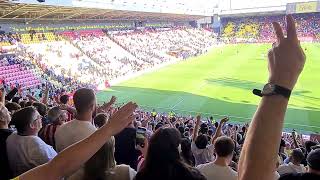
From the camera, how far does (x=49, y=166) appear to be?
183 cm

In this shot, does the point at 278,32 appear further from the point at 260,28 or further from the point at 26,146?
the point at 260,28

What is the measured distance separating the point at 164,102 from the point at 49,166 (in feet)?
77.9

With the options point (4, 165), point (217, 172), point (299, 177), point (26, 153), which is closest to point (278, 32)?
point (299, 177)

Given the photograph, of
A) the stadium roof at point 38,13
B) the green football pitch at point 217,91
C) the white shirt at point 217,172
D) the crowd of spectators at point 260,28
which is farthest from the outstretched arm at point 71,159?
the crowd of spectators at point 260,28

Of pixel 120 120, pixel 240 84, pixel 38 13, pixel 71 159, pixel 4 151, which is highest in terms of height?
pixel 38 13

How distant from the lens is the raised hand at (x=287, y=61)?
1.40 metres

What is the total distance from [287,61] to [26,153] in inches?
121

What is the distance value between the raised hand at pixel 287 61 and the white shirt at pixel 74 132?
298cm

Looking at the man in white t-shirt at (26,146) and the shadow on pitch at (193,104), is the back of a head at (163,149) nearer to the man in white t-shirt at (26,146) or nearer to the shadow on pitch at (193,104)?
the man in white t-shirt at (26,146)

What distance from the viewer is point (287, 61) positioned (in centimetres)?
140

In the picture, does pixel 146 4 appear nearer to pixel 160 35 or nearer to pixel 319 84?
pixel 160 35

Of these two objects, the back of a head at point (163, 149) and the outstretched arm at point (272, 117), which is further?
the back of a head at point (163, 149)

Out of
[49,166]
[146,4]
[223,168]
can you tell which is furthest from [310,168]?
[146,4]

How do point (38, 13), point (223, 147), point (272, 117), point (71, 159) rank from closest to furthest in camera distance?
point (272, 117) < point (71, 159) < point (223, 147) < point (38, 13)
